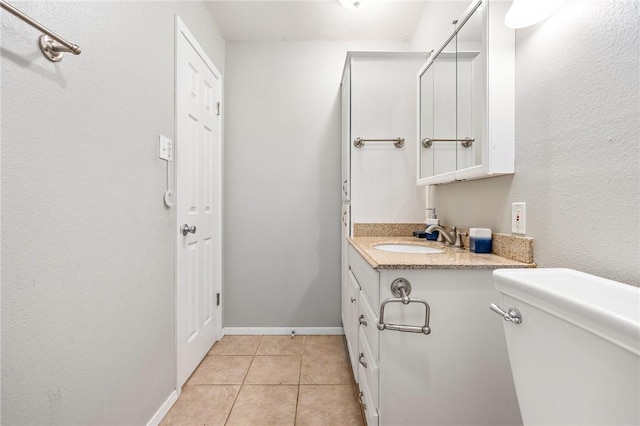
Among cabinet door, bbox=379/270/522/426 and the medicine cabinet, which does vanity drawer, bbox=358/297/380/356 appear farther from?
the medicine cabinet

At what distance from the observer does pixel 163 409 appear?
1.41 m

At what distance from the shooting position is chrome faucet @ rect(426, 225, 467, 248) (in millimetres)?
1462

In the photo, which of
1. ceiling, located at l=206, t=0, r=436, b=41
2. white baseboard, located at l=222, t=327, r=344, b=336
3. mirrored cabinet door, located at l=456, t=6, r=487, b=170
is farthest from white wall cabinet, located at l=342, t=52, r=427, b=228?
white baseboard, located at l=222, t=327, r=344, b=336

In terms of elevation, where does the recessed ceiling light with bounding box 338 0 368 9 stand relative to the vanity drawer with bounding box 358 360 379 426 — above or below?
above

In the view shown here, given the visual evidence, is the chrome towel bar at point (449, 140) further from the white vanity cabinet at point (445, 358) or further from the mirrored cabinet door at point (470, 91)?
the white vanity cabinet at point (445, 358)

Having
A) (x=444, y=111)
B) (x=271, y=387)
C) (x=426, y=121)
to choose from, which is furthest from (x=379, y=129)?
(x=271, y=387)

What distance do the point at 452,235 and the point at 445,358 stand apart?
71 centimetres

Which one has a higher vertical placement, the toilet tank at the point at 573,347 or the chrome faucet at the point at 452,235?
the chrome faucet at the point at 452,235

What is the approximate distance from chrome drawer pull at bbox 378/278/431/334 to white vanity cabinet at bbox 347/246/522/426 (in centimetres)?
2

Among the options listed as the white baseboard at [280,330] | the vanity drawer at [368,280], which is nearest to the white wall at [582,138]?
the vanity drawer at [368,280]

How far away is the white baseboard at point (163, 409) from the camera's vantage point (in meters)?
1.33

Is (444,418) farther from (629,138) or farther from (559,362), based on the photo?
(629,138)

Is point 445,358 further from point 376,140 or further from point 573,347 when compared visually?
point 376,140

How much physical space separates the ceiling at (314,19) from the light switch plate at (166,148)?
Answer: 3.78 ft
